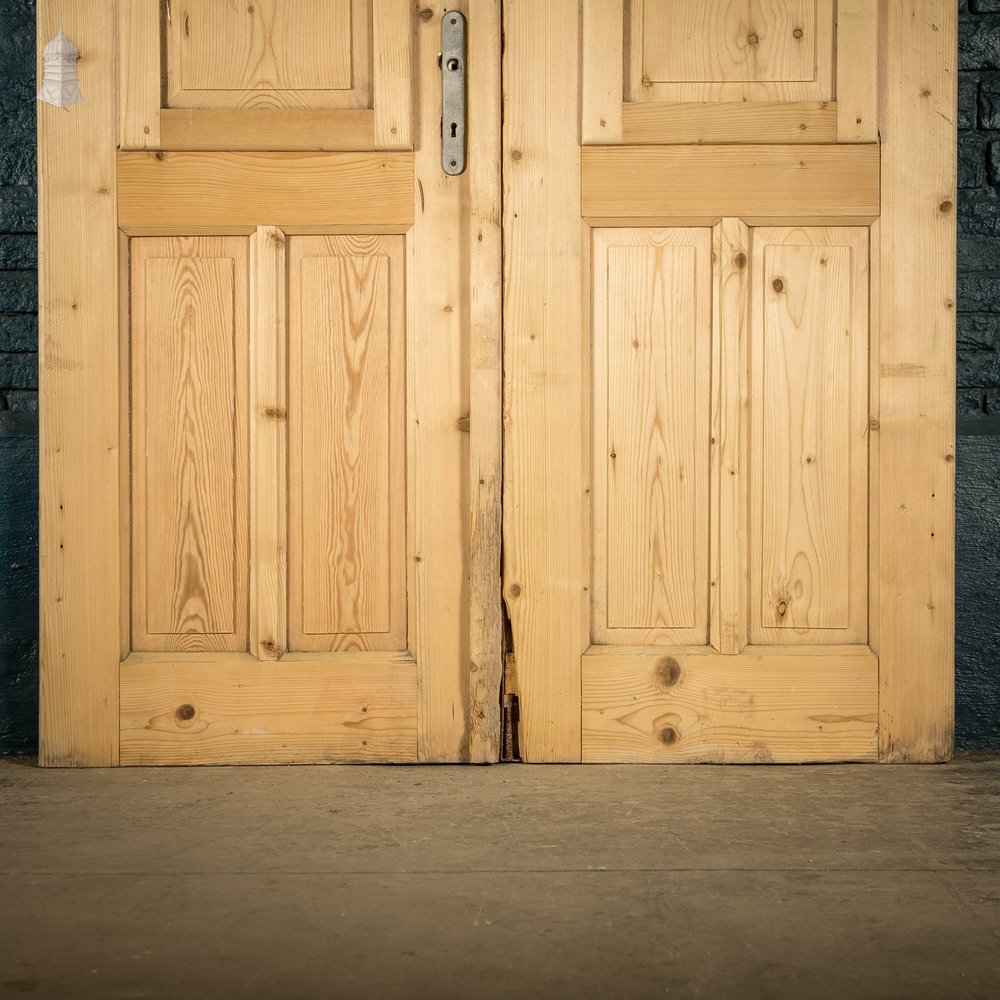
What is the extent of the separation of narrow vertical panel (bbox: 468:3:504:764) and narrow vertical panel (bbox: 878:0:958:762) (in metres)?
0.82

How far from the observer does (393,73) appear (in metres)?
2.15

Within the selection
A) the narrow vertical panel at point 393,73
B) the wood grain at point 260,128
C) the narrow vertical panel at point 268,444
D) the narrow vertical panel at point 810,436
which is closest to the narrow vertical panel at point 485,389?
the narrow vertical panel at point 393,73

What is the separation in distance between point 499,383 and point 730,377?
1.61 ft

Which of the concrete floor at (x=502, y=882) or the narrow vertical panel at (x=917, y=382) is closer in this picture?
the concrete floor at (x=502, y=882)

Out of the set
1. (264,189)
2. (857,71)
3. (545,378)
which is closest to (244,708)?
(545,378)

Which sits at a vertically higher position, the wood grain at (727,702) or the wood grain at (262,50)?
the wood grain at (262,50)

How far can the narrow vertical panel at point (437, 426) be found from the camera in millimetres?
2154

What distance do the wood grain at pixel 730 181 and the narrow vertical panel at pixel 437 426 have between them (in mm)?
310

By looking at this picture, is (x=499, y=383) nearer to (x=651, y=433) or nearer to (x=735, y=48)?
(x=651, y=433)

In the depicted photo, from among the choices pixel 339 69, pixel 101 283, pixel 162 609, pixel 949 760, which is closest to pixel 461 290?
pixel 339 69

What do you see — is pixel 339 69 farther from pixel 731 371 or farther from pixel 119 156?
pixel 731 371

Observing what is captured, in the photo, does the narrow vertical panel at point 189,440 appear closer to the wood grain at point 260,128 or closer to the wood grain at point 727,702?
the wood grain at point 260,128

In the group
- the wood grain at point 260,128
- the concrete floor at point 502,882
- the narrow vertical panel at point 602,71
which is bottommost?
the concrete floor at point 502,882

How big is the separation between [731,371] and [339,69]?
1.05 meters
